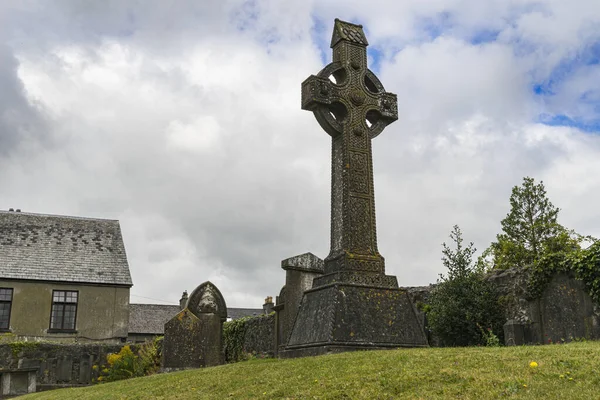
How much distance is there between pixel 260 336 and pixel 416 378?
403 inches

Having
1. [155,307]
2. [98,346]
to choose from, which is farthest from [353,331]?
[155,307]

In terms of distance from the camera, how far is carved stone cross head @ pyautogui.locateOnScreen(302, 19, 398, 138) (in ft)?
34.0

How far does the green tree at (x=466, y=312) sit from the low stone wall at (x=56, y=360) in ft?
38.5

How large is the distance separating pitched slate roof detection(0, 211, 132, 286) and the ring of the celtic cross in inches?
772

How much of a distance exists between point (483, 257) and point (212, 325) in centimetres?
2260

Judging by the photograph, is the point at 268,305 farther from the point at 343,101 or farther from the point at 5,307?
the point at 5,307

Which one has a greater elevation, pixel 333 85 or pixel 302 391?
pixel 333 85

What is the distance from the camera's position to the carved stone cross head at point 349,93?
1038 centimetres

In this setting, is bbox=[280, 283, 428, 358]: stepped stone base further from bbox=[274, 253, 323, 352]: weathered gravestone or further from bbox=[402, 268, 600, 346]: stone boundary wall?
bbox=[402, 268, 600, 346]: stone boundary wall

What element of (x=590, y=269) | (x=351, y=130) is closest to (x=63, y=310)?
(x=351, y=130)

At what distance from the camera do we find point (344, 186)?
9.94 m

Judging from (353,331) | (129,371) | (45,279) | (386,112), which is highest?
(386,112)

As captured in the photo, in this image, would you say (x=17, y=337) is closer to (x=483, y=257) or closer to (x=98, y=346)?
(x=98, y=346)

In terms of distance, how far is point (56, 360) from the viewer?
18.5 m
